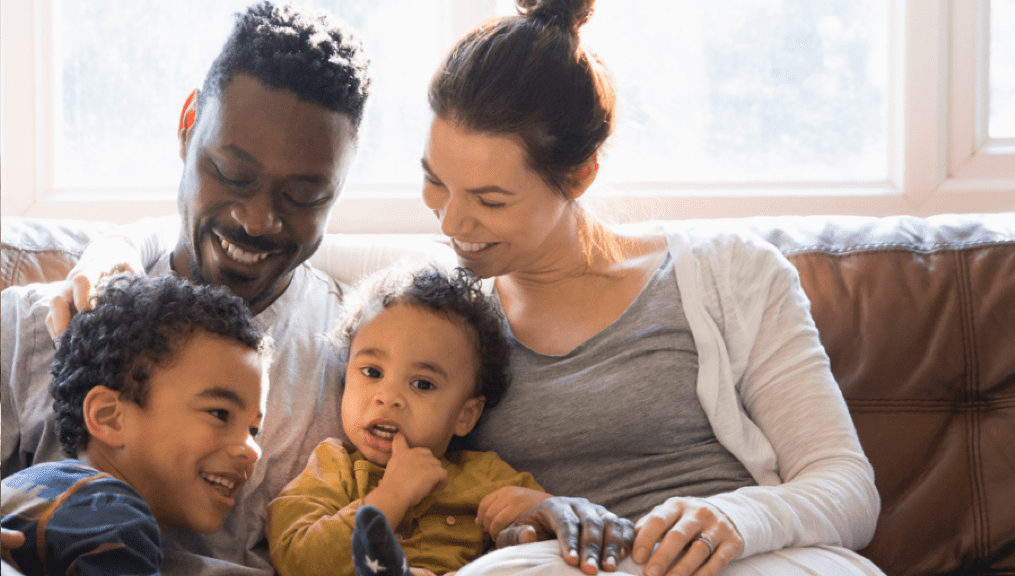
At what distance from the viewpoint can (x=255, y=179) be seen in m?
1.34

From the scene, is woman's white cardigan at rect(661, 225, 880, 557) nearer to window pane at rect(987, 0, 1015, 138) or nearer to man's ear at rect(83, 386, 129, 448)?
man's ear at rect(83, 386, 129, 448)

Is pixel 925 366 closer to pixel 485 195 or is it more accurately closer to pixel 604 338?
pixel 604 338

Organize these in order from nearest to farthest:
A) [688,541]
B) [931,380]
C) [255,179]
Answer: [688,541] → [255,179] → [931,380]

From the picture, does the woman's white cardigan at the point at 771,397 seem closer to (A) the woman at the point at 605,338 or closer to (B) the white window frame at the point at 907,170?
(A) the woman at the point at 605,338

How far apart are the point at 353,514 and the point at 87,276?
0.55 m

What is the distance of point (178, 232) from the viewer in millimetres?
1593

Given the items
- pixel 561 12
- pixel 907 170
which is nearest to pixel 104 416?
pixel 561 12

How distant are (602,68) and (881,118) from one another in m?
1.22

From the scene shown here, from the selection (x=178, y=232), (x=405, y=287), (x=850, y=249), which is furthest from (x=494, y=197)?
(x=850, y=249)

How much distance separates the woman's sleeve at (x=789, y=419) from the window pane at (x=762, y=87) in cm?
87

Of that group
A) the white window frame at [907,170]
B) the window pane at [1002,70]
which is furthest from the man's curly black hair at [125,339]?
the window pane at [1002,70]

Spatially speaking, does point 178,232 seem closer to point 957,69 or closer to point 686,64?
point 686,64

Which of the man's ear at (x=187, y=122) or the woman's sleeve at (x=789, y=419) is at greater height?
the man's ear at (x=187, y=122)

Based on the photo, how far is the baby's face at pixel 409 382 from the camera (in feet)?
4.54
